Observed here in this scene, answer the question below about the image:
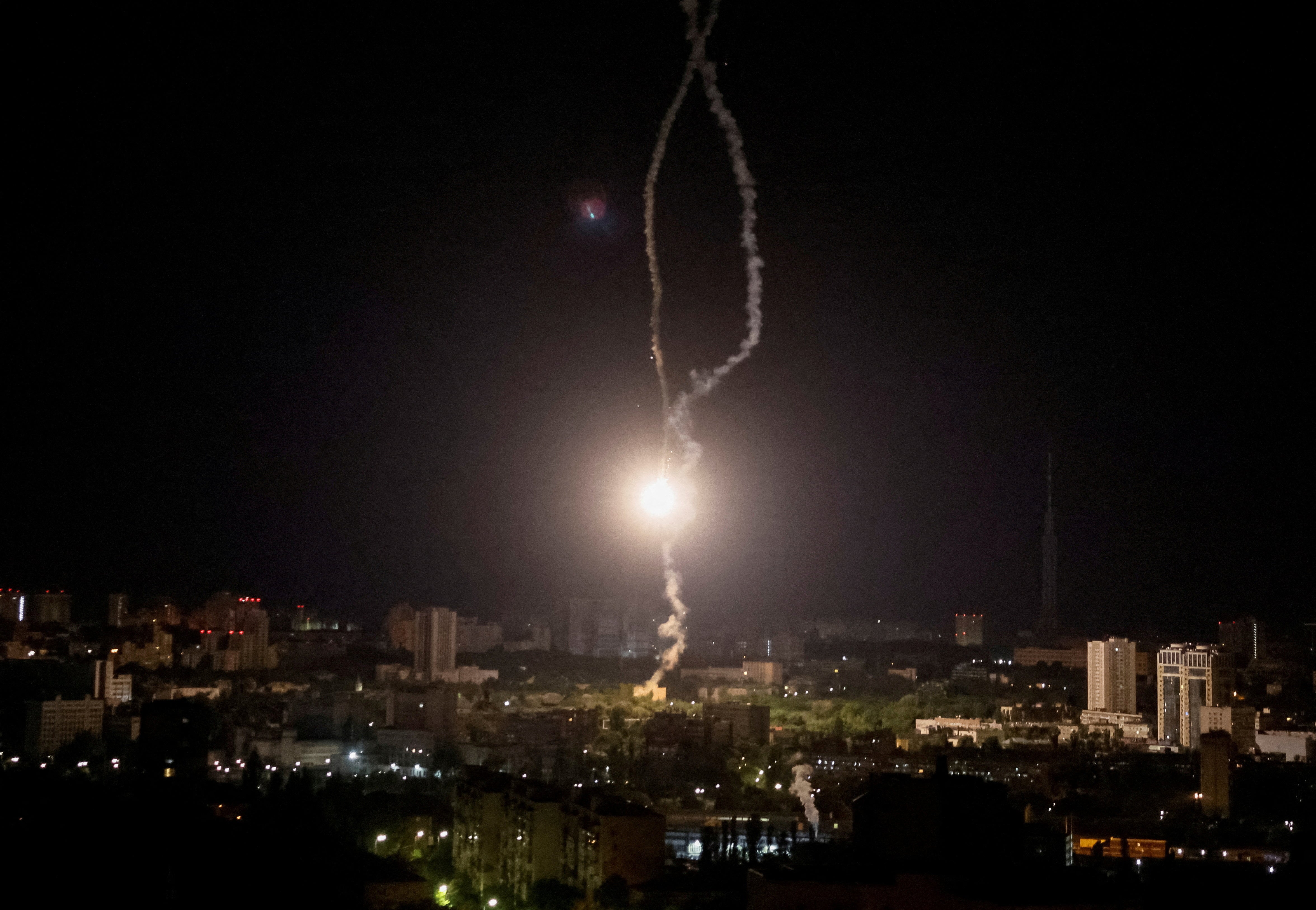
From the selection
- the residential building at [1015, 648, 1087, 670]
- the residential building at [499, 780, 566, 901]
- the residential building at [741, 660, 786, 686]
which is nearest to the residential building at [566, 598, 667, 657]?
the residential building at [741, 660, 786, 686]

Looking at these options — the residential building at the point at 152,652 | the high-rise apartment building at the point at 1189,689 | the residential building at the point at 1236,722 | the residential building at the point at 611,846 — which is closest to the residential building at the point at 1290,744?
the residential building at the point at 1236,722

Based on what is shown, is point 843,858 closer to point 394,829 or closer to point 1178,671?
point 394,829

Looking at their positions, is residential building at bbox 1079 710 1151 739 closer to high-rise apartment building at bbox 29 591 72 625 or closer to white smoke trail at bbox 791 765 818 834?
white smoke trail at bbox 791 765 818 834

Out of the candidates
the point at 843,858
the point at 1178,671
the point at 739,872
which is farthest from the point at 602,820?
the point at 1178,671

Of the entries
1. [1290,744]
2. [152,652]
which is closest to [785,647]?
[152,652]

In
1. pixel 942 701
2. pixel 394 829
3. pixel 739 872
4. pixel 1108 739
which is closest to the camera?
pixel 739 872
